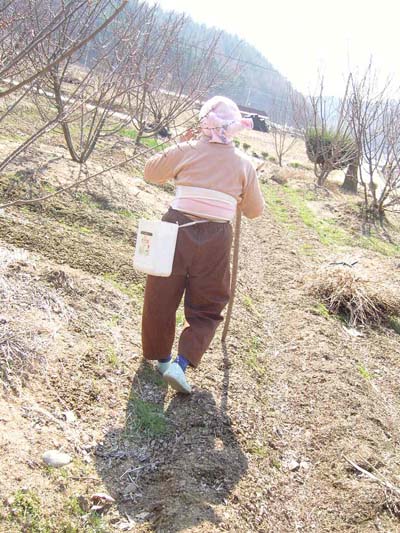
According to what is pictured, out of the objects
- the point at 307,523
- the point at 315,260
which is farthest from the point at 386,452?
the point at 315,260

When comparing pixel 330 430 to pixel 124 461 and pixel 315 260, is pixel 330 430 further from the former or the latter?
pixel 315 260

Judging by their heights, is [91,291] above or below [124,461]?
above

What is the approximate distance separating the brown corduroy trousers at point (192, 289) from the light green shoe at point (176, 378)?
0.35 ft

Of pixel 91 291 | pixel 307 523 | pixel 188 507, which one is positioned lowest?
pixel 307 523

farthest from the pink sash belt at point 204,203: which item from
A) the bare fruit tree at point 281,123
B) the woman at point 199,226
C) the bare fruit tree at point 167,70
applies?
the bare fruit tree at point 281,123

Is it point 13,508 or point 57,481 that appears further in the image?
point 57,481

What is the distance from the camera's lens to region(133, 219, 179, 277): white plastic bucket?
2949 mm

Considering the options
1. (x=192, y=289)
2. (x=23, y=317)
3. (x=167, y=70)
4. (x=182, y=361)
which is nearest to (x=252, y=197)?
(x=192, y=289)

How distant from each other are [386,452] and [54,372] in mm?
1858

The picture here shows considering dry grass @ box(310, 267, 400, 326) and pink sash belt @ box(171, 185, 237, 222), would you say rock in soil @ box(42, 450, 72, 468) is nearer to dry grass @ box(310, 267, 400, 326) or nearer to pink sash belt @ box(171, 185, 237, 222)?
pink sash belt @ box(171, 185, 237, 222)

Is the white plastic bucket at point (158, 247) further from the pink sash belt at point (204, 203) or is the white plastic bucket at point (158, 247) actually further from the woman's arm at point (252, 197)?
the woman's arm at point (252, 197)

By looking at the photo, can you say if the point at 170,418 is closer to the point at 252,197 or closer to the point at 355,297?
the point at 252,197

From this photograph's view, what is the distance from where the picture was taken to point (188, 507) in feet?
7.70

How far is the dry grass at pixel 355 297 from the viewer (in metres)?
5.62
